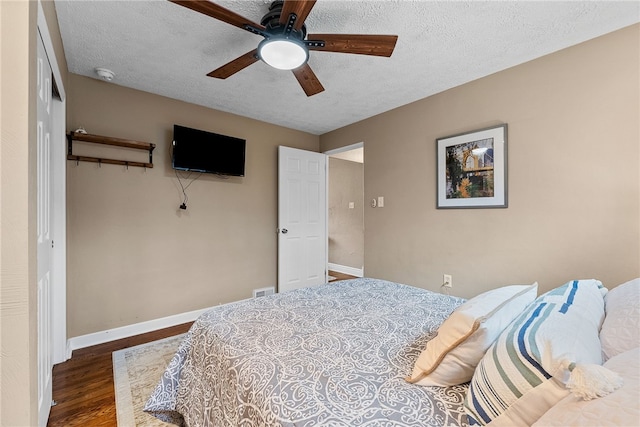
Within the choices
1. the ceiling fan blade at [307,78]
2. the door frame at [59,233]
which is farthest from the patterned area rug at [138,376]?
the ceiling fan blade at [307,78]

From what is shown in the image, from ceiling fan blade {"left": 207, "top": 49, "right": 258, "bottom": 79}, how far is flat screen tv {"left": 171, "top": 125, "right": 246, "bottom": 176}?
1150 mm

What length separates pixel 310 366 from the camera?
101 cm

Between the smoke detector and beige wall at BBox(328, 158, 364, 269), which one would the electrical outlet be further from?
the smoke detector

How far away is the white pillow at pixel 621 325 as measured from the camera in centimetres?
83

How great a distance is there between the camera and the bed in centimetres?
64

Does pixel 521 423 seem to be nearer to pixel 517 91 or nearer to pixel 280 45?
pixel 280 45

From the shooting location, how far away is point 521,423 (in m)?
0.65

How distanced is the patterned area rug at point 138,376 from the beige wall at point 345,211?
141 inches

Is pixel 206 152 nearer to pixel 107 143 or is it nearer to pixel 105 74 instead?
pixel 107 143

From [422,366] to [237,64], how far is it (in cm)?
200

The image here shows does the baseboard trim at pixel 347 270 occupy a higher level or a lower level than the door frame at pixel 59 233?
lower

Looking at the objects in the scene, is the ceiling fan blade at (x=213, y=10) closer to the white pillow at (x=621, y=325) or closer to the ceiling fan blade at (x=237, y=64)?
the ceiling fan blade at (x=237, y=64)

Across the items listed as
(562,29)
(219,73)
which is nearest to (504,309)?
(562,29)
